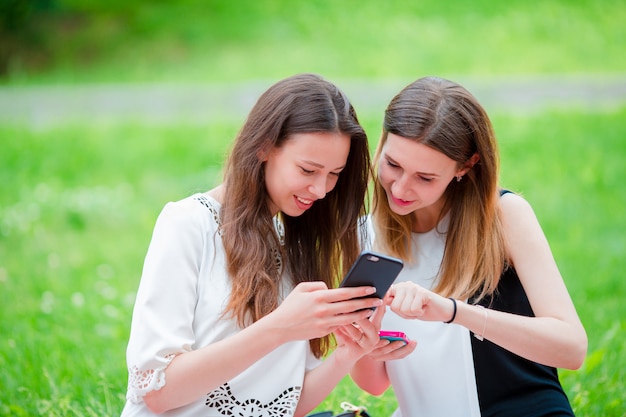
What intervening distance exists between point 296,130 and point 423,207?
714mm

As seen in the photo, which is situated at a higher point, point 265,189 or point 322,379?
point 265,189

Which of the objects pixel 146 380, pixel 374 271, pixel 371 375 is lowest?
pixel 371 375

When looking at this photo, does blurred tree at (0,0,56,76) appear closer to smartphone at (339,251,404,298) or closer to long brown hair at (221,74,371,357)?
long brown hair at (221,74,371,357)

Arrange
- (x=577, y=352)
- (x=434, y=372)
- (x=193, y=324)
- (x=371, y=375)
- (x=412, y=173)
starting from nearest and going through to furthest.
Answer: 1. (x=193, y=324)
2. (x=577, y=352)
3. (x=412, y=173)
4. (x=434, y=372)
5. (x=371, y=375)

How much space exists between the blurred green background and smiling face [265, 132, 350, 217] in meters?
0.69

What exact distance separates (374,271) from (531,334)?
0.66 m

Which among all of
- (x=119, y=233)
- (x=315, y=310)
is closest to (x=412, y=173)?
(x=315, y=310)

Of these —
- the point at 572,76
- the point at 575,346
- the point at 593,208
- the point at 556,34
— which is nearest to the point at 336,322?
the point at 575,346

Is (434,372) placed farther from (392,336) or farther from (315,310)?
(315,310)

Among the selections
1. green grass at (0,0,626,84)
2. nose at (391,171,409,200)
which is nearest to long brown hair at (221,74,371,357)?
nose at (391,171,409,200)

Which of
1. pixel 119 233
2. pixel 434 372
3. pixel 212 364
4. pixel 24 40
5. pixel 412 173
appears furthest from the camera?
pixel 24 40

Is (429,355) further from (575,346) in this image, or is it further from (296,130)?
(296,130)

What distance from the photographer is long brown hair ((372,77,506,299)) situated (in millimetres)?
2957

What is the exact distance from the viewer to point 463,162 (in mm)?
3035
